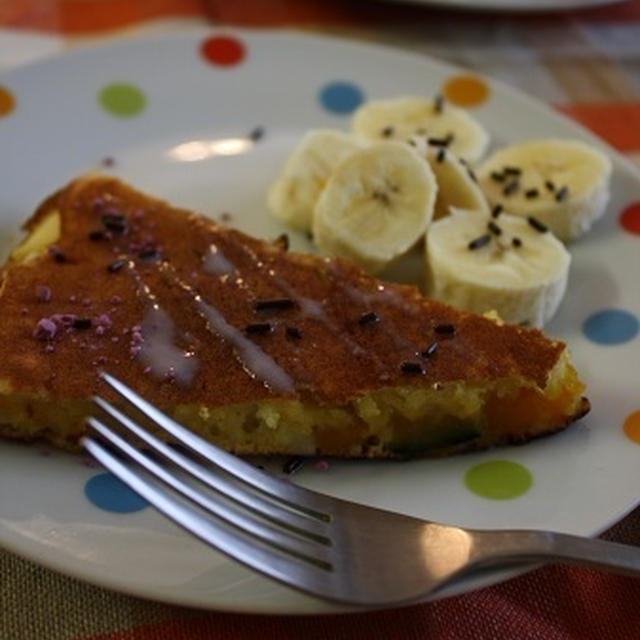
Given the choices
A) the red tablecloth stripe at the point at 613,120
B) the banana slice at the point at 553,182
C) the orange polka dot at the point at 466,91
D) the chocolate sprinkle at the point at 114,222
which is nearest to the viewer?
the chocolate sprinkle at the point at 114,222

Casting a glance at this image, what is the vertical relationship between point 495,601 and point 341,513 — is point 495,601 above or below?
below

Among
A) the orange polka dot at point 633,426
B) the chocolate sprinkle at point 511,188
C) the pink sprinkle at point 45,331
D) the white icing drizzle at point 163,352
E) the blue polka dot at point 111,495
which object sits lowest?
the blue polka dot at point 111,495

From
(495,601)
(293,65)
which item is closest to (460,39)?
(293,65)

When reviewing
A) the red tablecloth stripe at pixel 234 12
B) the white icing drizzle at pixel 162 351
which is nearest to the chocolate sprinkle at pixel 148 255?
the white icing drizzle at pixel 162 351

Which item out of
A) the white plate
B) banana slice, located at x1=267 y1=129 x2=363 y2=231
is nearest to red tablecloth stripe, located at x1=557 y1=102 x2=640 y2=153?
the white plate

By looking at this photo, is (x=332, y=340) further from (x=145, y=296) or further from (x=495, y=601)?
(x=495, y=601)

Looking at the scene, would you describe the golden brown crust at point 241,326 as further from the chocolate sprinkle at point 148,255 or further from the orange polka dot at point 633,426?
the orange polka dot at point 633,426

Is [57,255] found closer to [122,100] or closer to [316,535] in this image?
[122,100]
